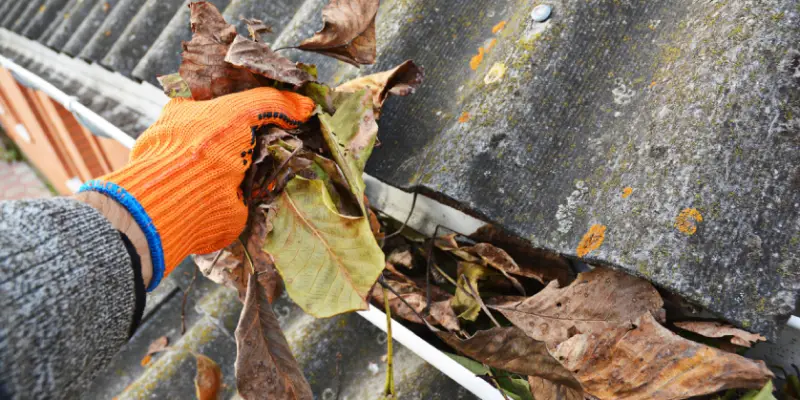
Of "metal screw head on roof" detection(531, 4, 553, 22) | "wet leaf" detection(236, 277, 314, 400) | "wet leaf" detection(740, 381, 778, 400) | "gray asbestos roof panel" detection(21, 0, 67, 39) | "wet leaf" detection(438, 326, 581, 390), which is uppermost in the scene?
"gray asbestos roof panel" detection(21, 0, 67, 39)

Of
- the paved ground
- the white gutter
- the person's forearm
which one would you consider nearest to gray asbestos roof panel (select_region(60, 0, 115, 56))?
the white gutter

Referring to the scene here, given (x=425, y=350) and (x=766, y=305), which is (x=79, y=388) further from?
(x=766, y=305)

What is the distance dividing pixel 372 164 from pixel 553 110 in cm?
40

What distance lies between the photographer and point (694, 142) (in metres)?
0.86

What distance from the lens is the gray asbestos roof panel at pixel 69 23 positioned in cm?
235

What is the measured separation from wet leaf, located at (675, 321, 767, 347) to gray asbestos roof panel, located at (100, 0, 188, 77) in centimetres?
183

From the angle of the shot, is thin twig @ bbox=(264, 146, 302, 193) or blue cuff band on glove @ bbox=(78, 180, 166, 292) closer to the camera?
blue cuff band on glove @ bbox=(78, 180, 166, 292)

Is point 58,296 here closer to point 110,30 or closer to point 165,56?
point 165,56

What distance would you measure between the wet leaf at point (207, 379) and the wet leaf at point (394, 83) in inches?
31.7

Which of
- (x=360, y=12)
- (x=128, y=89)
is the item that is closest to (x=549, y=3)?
(x=360, y=12)

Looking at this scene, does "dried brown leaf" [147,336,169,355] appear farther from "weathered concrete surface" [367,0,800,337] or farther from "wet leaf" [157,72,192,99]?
"weathered concrete surface" [367,0,800,337]

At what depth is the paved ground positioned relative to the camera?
23.6 feet

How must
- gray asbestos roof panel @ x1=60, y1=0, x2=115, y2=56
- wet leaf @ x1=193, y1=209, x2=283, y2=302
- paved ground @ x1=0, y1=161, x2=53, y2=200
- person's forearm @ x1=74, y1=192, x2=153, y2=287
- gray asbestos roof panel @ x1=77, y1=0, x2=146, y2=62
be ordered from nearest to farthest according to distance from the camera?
person's forearm @ x1=74, y1=192, x2=153, y2=287
wet leaf @ x1=193, y1=209, x2=283, y2=302
gray asbestos roof panel @ x1=77, y1=0, x2=146, y2=62
gray asbestos roof panel @ x1=60, y1=0, x2=115, y2=56
paved ground @ x1=0, y1=161, x2=53, y2=200

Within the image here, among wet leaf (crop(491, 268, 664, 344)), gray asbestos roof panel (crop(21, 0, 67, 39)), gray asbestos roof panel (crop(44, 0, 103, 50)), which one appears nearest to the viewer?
wet leaf (crop(491, 268, 664, 344))
